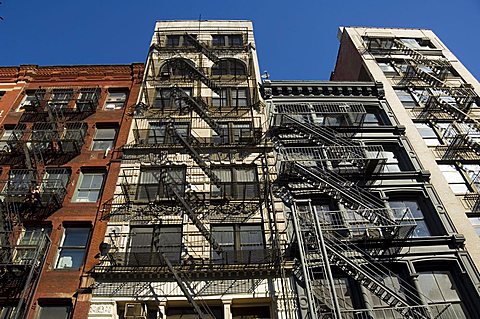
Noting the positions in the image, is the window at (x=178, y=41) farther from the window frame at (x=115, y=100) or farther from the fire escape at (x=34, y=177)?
the fire escape at (x=34, y=177)

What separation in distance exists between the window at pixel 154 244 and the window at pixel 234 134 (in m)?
7.00

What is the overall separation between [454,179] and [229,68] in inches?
690

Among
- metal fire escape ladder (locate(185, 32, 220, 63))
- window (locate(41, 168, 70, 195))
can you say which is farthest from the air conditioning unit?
metal fire escape ladder (locate(185, 32, 220, 63))

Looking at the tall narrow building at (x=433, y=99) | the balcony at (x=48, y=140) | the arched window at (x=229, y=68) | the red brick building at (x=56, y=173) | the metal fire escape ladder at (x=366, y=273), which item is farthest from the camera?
the arched window at (x=229, y=68)

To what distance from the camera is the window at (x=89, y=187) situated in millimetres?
21922

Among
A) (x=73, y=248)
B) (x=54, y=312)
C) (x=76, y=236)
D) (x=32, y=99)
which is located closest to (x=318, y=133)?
(x=76, y=236)

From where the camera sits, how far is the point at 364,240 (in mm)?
18875

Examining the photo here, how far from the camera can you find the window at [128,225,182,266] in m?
18.7

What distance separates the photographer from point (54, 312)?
57.3 ft

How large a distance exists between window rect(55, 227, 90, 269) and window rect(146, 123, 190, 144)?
7.12 meters

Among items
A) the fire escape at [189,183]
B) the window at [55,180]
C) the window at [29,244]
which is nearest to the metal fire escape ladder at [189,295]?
the fire escape at [189,183]

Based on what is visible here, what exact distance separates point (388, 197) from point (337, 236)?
4.32 meters

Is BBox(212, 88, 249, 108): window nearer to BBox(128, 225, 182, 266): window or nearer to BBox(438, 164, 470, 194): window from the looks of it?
BBox(128, 225, 182, 266): window

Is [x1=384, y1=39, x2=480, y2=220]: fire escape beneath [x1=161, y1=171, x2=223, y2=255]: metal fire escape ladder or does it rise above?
above
